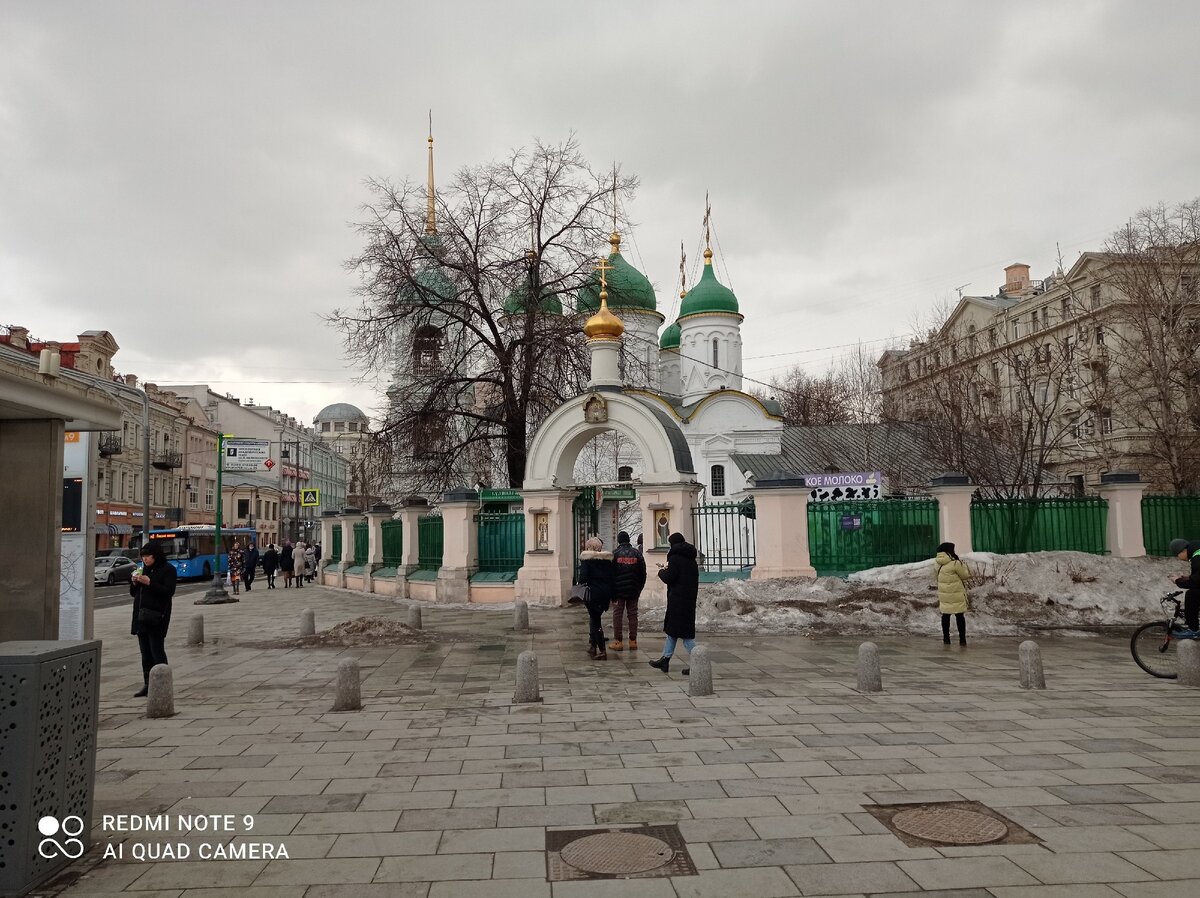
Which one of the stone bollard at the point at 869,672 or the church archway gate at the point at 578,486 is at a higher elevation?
the church archway gate at the point at 578,486

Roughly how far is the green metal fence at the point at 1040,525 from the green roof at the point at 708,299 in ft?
88.6

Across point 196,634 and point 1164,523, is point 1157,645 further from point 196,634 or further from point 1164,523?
point 196,634

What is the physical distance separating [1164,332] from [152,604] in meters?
25.7

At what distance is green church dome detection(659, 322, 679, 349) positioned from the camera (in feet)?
155

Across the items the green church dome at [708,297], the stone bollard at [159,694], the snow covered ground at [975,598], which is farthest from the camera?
the green church dome at [708,297]

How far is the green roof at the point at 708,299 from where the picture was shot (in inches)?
1730

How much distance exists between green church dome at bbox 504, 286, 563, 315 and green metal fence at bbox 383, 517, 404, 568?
7.59 metres

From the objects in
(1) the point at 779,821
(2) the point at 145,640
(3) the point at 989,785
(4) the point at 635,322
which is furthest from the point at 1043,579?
(4) the point at 635,322

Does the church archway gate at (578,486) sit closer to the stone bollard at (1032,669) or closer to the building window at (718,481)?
the stone bollard at (1032,669)

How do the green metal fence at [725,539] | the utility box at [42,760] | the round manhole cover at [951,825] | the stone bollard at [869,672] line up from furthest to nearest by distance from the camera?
the green metal fence at [725,539] < the stone bollard at [869,672] < the round manhole cover at [951,825] < the utility box at [42,760]

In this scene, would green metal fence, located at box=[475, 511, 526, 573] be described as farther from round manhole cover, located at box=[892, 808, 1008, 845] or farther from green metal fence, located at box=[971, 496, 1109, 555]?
round manhole cover, located at box=[892, 808, 1008, 845]

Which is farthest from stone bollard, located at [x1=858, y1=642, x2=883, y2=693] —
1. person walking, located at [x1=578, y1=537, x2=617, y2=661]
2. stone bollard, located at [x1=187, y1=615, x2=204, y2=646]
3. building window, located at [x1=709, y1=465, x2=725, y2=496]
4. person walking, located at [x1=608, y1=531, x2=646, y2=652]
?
building window, located at [x1=709, y1=465, x2=725, y2=496]

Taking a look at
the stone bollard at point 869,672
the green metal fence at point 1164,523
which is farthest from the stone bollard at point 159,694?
the green metal fence at point 1164,523

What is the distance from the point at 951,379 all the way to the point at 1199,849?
20834mm
